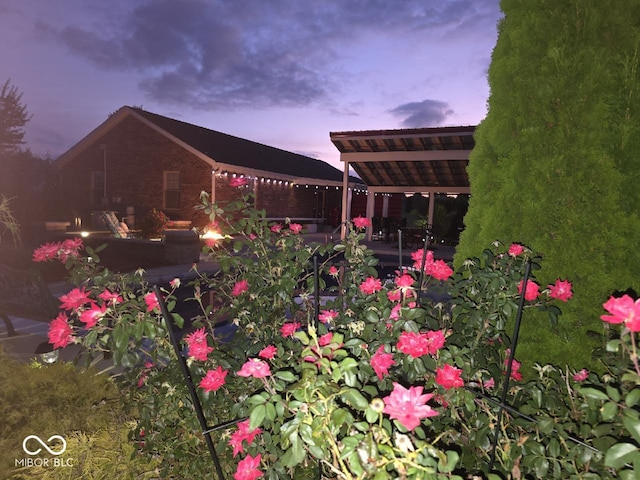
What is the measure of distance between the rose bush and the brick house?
1501 cm

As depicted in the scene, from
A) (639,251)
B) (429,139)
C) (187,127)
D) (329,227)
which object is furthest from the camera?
(329,227)

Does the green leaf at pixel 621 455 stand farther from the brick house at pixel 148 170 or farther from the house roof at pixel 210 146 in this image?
the house roof at pixel 210 146

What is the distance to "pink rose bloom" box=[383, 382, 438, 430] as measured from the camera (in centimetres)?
103

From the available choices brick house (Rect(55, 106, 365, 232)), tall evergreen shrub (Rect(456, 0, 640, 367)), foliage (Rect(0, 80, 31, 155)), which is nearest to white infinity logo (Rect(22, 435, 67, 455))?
tall evergreen shrub (Rect(456, 0, 640, 367))

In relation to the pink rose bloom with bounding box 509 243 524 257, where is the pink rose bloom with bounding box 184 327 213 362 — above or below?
below

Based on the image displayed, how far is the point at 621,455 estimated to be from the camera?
1.14 m

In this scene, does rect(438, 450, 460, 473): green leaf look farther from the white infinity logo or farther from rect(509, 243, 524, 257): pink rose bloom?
the white infinity logo

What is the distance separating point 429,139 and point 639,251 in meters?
10.6

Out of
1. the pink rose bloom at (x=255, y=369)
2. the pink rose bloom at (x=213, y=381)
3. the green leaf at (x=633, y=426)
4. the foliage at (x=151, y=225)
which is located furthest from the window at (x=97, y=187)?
the green leaf at (x=633, y=426)

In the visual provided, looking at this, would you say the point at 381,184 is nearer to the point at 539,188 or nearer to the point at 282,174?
the point at 282,174

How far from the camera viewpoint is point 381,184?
1836 cm

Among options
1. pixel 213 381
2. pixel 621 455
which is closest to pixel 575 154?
pixel 621 455

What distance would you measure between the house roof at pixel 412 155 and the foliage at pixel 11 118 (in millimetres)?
29583

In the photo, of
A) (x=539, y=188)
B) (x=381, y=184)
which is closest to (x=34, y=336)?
(x=539, y=188)
